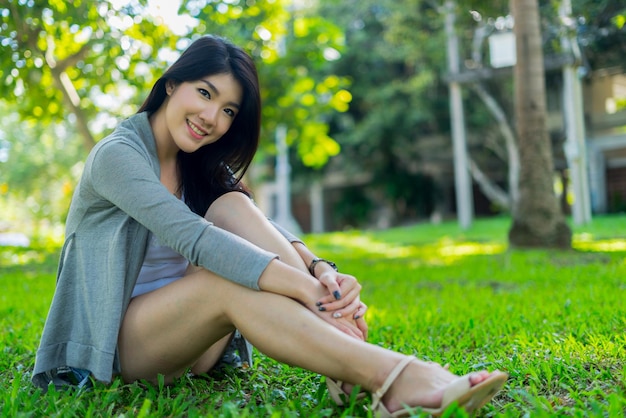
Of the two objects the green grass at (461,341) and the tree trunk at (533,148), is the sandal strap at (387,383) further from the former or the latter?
the tree trunk at (533,148)

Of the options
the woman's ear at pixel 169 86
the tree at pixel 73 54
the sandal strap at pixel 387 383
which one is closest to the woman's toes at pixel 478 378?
the sandal strap at pixel 387 383

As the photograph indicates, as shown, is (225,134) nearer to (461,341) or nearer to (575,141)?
(461,341)

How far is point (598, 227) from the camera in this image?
37.0ft

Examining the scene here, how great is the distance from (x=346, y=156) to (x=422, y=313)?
639 inches

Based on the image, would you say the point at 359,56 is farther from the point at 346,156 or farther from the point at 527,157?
the point at 527,157

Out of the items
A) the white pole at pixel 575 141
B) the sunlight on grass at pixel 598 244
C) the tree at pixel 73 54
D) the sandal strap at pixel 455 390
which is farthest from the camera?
the white pole at pixel 575 141

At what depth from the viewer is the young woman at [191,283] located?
6.07ft

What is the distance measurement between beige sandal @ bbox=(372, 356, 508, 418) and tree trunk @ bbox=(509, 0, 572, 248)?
6103 millimetres

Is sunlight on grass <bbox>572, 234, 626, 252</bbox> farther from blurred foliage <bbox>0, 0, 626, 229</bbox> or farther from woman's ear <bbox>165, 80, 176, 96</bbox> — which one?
woman's ear <bbox>165, 80, 176, 96</bbox>

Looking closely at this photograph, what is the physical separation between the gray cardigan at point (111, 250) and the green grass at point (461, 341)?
155 millimetres

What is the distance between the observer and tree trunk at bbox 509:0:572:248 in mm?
7441

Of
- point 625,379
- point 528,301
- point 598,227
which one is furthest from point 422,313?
point 598,227

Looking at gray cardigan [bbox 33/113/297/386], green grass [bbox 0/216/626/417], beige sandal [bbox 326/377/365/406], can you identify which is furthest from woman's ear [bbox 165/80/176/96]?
beige sandal [bbox 326/377/365/406]

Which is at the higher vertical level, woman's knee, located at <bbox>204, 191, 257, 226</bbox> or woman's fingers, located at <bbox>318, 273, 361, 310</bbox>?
woman's knee, located at <bbox>204, 191, 257, 226</bbox>
